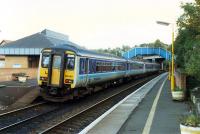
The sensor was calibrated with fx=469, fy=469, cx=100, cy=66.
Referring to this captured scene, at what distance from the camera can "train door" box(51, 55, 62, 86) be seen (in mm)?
24125

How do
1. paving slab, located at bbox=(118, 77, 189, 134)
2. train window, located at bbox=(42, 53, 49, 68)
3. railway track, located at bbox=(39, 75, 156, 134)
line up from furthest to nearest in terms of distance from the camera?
train window, located at bbox=(42, 53, 49, 68)
railway track, located at bbox=(39, 75, 156, 134)
paving slab, located at bbox=(118, 77, 189, 134)

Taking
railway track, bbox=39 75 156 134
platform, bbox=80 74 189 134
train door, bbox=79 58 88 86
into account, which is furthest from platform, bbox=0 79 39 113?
platform, bbox=80 74 189 134

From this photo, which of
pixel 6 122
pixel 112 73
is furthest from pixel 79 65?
pixel 112 73

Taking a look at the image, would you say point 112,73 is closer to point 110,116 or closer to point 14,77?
point 14,77

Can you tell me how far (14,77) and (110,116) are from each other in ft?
77.9

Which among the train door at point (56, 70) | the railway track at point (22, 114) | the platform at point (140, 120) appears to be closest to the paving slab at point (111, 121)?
the platform at point (140, 120)

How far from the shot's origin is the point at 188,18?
2142 centimetres

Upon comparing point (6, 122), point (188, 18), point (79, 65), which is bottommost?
point (6, 122)

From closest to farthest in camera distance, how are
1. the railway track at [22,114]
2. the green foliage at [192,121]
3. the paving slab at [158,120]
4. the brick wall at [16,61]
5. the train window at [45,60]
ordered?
the green foliage at [192,121] → the paving slab at [158,120] → the railway track at [22,114] → the train window at [45,60] → the brick wall at [16,61]

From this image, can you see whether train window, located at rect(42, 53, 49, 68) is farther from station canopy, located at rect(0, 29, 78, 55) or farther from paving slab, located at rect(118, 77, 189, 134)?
station canopy, located at rect(0, 29, 78, 55)

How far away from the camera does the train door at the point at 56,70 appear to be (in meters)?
24.1

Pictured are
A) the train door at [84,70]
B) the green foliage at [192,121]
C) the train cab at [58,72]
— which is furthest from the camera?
the train door at [84,70]

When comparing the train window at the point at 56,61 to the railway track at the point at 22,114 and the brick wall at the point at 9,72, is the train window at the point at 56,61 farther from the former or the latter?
the brick wall at the point at 9,72

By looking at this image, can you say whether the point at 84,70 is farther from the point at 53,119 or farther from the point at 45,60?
the point at 53,119
